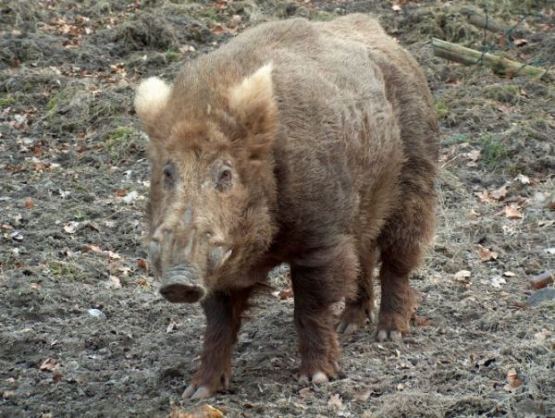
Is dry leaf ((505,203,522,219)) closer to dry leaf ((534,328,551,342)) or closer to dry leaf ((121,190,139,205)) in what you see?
dry leaf ((534,328,551,342))

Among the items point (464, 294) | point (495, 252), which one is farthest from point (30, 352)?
point (495, 252)

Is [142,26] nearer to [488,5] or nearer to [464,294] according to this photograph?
[488,5]

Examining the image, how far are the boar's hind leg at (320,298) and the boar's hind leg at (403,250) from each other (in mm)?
980

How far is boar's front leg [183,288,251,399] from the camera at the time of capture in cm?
610

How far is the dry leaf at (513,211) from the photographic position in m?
8.92

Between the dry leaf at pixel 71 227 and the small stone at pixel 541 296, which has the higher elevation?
the small stone at pixel 541 296

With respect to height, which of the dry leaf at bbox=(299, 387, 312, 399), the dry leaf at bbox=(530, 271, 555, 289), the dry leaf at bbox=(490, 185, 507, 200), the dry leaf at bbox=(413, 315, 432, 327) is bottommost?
the dry leaf at bbox=(490, 185, 507, 200)

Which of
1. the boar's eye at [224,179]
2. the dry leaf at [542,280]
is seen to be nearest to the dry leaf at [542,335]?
the dry leaf at [542,280]

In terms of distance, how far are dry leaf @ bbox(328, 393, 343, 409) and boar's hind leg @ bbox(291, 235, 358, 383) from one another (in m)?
0.28

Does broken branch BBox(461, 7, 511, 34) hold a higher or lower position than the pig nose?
lower

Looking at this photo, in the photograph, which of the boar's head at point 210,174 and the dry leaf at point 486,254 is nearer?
the boar's head at point 210,174

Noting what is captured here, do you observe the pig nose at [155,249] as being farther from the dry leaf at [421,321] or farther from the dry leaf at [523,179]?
the dry leaf at [523,179]

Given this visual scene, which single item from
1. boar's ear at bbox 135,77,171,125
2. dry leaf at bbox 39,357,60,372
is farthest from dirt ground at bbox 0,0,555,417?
boar's ear at bbox 135,77,171,125

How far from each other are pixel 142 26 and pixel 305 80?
8.32 metres
